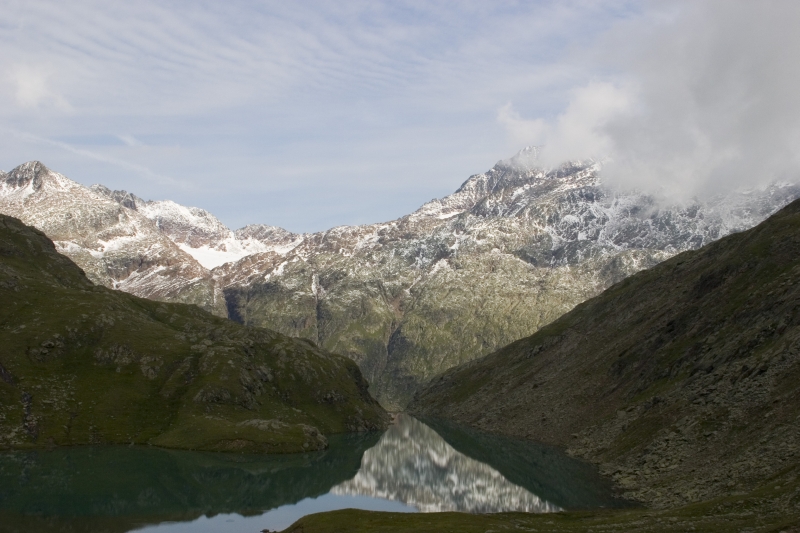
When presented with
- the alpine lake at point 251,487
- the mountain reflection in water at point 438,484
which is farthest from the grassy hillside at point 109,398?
the mountain reflection in water at point 438,484

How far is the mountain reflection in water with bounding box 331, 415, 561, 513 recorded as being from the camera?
120 metres

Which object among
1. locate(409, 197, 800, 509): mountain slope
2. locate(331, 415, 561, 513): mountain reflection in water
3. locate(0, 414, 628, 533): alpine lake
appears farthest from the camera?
locate(331, 415, 561, 513): mountain reflection in water

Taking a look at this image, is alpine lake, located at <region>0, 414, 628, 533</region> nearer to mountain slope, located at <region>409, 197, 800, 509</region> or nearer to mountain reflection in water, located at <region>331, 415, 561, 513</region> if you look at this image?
mountain reflection in water, located at <region>331, 415, 561, 513</region>

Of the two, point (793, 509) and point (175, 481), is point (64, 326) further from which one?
point (793, 509)

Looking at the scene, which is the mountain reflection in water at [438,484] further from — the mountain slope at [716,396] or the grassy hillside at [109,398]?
the grassy hillside at [109,398]

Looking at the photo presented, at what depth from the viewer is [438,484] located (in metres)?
148

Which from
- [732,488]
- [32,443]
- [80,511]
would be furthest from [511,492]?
[32,443]

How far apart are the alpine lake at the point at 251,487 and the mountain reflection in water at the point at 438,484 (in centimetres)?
27

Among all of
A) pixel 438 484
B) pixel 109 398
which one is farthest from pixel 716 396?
pixel 109 398

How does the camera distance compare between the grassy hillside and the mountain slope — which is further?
the grassy hillside

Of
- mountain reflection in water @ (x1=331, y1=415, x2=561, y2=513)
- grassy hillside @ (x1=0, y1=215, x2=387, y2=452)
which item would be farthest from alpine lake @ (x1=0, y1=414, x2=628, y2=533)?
grassy hillside @ (x1=0, y1=215, x2=387, y2=452)

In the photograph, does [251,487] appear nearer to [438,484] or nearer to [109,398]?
[438,484]

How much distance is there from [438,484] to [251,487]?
44.9 meters

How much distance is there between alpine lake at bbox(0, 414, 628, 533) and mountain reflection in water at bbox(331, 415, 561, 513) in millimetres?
273
